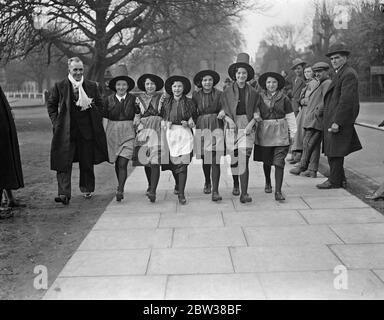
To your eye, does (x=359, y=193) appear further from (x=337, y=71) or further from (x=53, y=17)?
(x=53, y=17)

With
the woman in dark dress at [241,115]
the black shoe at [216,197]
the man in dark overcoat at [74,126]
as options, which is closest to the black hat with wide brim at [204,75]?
the woman in dark dress at [241,115]

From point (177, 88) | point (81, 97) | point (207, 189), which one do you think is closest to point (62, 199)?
point (81, 97)

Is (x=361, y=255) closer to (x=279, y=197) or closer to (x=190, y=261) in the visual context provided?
(x=190, y=261)

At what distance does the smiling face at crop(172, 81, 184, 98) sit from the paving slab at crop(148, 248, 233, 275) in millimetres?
2445

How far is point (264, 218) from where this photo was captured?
559 centimetres

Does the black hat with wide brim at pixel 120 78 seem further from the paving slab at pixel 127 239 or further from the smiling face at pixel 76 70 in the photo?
the paving slab at pixel 127 239

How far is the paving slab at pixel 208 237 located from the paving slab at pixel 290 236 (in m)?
0.11

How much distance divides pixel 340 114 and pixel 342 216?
5.85ft

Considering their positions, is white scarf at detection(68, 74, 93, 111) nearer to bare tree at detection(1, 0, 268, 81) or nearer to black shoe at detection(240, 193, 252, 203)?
black shoe at detection(240, 193, 252, 203)

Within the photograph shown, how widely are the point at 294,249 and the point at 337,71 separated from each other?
3471mm

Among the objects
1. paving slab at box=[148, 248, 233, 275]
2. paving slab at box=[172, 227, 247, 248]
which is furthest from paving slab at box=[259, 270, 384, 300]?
paving slab at box=[172, 227, 247, 248]

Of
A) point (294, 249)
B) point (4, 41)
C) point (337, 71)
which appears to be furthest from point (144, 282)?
point (4, 41)

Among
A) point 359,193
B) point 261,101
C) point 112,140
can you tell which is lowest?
point 359,193
